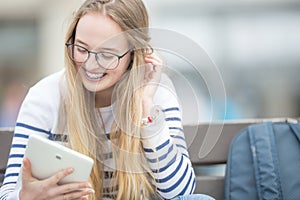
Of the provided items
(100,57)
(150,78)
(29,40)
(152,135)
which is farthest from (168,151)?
(29,40)

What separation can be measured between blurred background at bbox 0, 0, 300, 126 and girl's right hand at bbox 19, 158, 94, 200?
79.8 inches

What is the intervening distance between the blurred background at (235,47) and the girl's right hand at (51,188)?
6.65ft

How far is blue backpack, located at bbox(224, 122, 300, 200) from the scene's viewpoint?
4.43 feet

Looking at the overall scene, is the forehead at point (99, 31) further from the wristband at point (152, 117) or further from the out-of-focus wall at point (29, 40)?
the out-of-focus wall at point (29, 40)

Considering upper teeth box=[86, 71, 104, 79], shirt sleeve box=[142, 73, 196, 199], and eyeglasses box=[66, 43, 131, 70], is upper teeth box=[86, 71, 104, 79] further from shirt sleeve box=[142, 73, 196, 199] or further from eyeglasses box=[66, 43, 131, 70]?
shirt sleeve box=[142, 73, 196, 199]

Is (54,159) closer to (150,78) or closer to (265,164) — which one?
(150,78)

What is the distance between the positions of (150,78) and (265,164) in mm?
437

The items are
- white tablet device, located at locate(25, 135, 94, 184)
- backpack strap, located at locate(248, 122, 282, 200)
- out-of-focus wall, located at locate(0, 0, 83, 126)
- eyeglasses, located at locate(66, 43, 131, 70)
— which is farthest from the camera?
out-of-focus wall, located at locate(0, 0, 83, 126)

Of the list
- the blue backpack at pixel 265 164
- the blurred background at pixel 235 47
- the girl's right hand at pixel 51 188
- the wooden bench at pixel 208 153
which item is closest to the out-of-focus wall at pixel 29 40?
the blurred background at pixel 235 47

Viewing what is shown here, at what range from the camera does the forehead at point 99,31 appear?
105 cm

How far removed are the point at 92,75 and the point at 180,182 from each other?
0.32 m

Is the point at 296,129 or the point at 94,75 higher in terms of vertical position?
the point at 94,75

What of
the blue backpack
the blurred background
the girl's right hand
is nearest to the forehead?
the girl's right hand

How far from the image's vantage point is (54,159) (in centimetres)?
95
